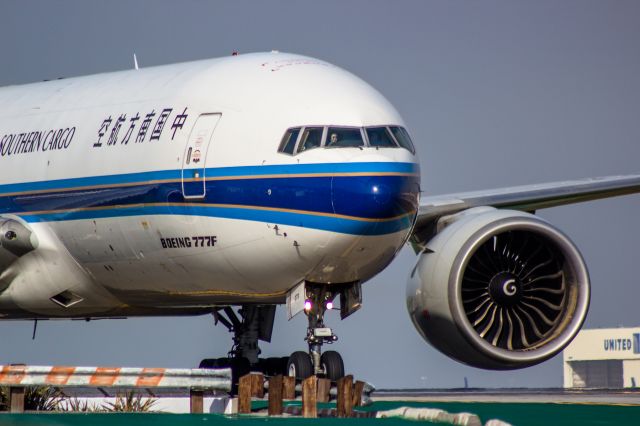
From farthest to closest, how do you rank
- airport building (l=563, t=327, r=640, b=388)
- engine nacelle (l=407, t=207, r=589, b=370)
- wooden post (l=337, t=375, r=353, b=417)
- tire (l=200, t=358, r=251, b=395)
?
airport building (l=563, t=327, r=640, b=388)
tire (l=200, t=358, r=251, b=395)
engine nacelle (l=407, t=207, r=589, b=370)
wooden post (l=337, t=375, r=353, b=417)

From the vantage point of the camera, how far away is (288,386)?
2412 cm

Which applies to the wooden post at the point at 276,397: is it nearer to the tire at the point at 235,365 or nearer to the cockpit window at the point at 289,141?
the cockpit window at the point at 289,141

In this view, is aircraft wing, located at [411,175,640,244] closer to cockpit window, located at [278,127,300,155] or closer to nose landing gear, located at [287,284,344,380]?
nose landing gear, located at [287,284,344,380]

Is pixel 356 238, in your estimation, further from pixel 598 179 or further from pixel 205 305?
pixel 598 179

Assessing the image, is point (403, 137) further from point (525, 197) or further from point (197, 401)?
point (197, 401)

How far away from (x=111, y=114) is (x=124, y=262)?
8.88 ft

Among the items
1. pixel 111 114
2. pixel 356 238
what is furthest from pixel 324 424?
pixel 111 114

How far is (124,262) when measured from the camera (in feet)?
91.2

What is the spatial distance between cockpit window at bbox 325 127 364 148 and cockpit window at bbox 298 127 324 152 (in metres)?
0.14

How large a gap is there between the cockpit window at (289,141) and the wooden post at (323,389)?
11.7 ft

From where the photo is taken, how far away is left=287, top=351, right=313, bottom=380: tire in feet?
84.6

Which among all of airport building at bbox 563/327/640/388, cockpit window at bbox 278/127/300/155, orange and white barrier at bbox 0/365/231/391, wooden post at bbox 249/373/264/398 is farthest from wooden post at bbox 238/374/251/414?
airport building at bbox 563/327/640/388

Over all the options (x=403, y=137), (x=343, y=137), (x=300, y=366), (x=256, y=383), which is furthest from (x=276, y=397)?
(x=403, y=137)

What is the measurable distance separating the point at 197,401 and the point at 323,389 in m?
1.98
